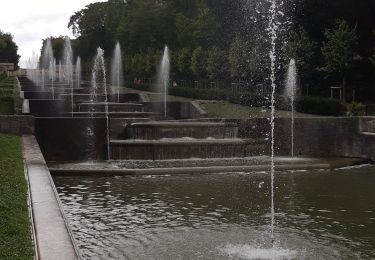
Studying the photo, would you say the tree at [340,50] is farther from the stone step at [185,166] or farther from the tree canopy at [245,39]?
the stone step at [185,166]

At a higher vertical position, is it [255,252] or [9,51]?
[9,51]

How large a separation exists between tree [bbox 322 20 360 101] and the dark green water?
1498 centimetres

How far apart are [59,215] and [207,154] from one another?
10.3 metres

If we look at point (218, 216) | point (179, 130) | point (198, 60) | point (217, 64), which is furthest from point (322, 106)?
point (198, 60)

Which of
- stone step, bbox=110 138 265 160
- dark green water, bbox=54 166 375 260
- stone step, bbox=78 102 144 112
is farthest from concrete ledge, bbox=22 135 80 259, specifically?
stone step, bbox=78 102 144 112

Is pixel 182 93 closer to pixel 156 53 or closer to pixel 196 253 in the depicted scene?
pixel 156 53

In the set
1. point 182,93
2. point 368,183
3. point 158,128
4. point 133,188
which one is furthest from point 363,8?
point 133,188

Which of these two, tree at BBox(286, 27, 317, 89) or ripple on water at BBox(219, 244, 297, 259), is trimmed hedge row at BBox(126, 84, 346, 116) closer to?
tree at BBox(286, 27, 317, 89)

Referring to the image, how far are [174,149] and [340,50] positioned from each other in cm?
1453

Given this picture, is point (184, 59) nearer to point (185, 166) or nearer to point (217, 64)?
point (217, 64)

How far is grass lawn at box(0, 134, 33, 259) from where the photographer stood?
5297 mm

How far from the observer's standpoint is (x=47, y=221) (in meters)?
6.61

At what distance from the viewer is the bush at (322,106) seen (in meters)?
23.9

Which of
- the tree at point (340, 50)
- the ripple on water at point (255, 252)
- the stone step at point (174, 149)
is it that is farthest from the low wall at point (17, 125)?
the tree at point (340, 50)
